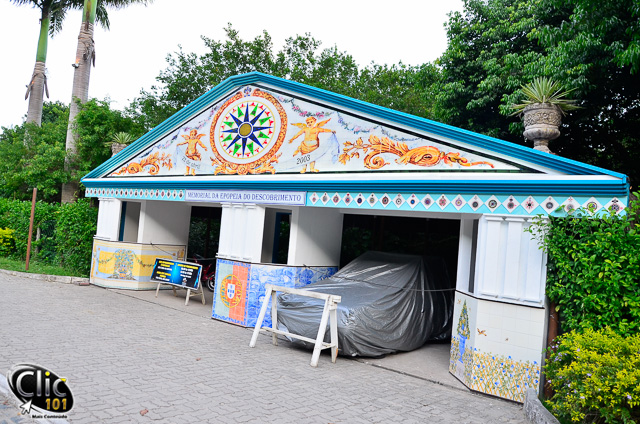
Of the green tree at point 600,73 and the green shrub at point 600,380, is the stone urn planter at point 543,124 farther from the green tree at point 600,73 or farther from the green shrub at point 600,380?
the green shrub at point 600,380

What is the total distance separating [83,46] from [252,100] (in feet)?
42.3

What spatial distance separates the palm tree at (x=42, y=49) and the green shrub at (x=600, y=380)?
24.7m

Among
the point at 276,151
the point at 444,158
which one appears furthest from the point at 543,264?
the point at 276,151

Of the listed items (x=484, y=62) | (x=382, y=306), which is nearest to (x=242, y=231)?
(x=382, y=306)

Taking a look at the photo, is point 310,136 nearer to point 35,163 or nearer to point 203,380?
point 203,380

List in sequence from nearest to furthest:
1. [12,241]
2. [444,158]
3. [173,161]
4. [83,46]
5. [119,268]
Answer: [444,158]
[173,161]
[119,268]
[12,241]
[83,46]

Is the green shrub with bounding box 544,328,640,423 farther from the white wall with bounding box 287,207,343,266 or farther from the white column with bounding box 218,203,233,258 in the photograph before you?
the white column with bounding box 218,203,233,258

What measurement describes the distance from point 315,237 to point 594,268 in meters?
5.14

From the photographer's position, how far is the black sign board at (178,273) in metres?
10.9

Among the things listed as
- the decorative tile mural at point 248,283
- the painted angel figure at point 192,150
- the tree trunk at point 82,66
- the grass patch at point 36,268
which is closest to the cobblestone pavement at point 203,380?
the decorative tile mural at point 248,283

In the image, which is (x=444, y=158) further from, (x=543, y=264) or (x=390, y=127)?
(x=543, y=264)

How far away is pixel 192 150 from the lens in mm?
10664

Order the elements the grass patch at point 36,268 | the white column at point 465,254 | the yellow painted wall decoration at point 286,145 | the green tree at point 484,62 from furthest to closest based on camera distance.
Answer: the grass patch at point 36,268, the green tree at point 484,62, the yellow painted wall decoration at point 286,145, the white column at point 465,254

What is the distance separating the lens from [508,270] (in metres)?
6.06
